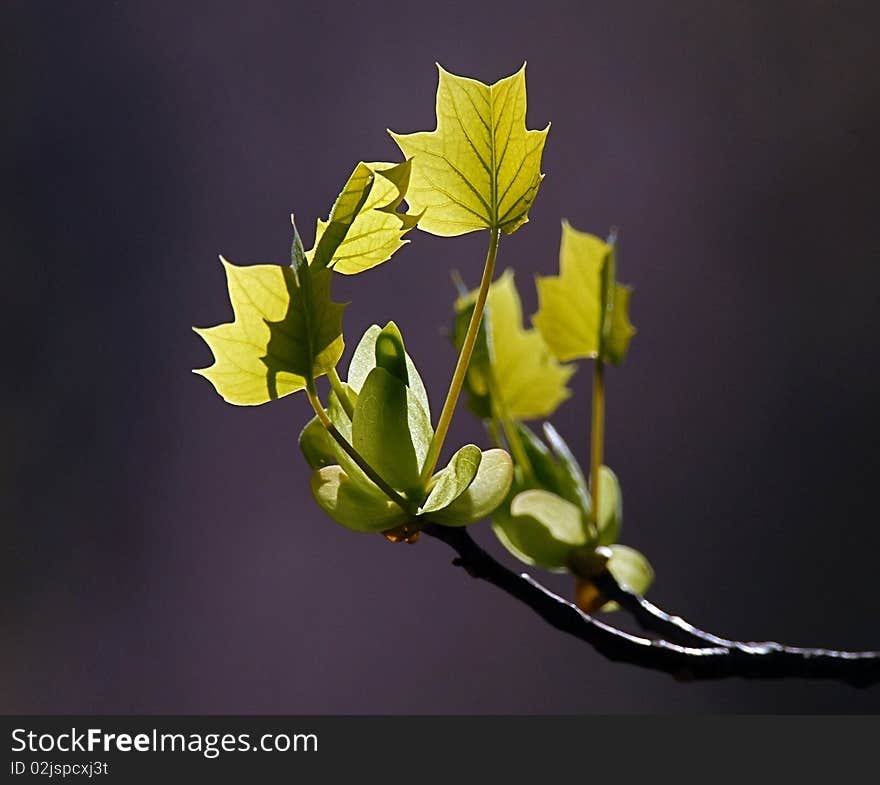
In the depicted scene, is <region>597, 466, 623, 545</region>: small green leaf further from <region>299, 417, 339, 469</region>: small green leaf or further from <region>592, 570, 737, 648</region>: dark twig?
<region>299, 417, 339, 469</region>: small green leaf

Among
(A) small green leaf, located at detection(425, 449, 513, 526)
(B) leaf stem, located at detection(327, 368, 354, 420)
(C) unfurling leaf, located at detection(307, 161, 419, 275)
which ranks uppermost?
(C) unfurling leaf, located at detection(307, 161, 419, 275)

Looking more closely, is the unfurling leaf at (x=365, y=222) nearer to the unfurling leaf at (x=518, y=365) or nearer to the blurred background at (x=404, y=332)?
the unfurling leaf at (x=518, y=365)

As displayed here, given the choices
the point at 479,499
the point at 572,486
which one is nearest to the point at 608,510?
the point at 572,486

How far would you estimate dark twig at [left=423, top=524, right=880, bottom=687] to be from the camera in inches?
9.0

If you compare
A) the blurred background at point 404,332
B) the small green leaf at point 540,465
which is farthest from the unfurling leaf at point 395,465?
the blurred background at point 404,332

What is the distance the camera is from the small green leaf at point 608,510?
33cm

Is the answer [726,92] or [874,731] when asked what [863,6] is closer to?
[726,92]

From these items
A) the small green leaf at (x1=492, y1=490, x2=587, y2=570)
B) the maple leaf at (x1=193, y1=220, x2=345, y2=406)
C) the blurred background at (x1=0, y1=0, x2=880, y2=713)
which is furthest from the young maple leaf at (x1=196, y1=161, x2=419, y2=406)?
the blurred background at (x1=0, y1=0, x2=880, y2=713)

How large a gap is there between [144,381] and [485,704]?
69 centimetres

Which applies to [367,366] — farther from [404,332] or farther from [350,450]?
[404,332]

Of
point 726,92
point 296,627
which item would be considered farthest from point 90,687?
point 726,92

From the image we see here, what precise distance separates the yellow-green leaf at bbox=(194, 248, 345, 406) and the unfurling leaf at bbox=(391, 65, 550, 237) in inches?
1.6

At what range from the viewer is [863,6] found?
1374 mm

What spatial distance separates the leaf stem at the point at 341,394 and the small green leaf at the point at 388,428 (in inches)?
0.5
